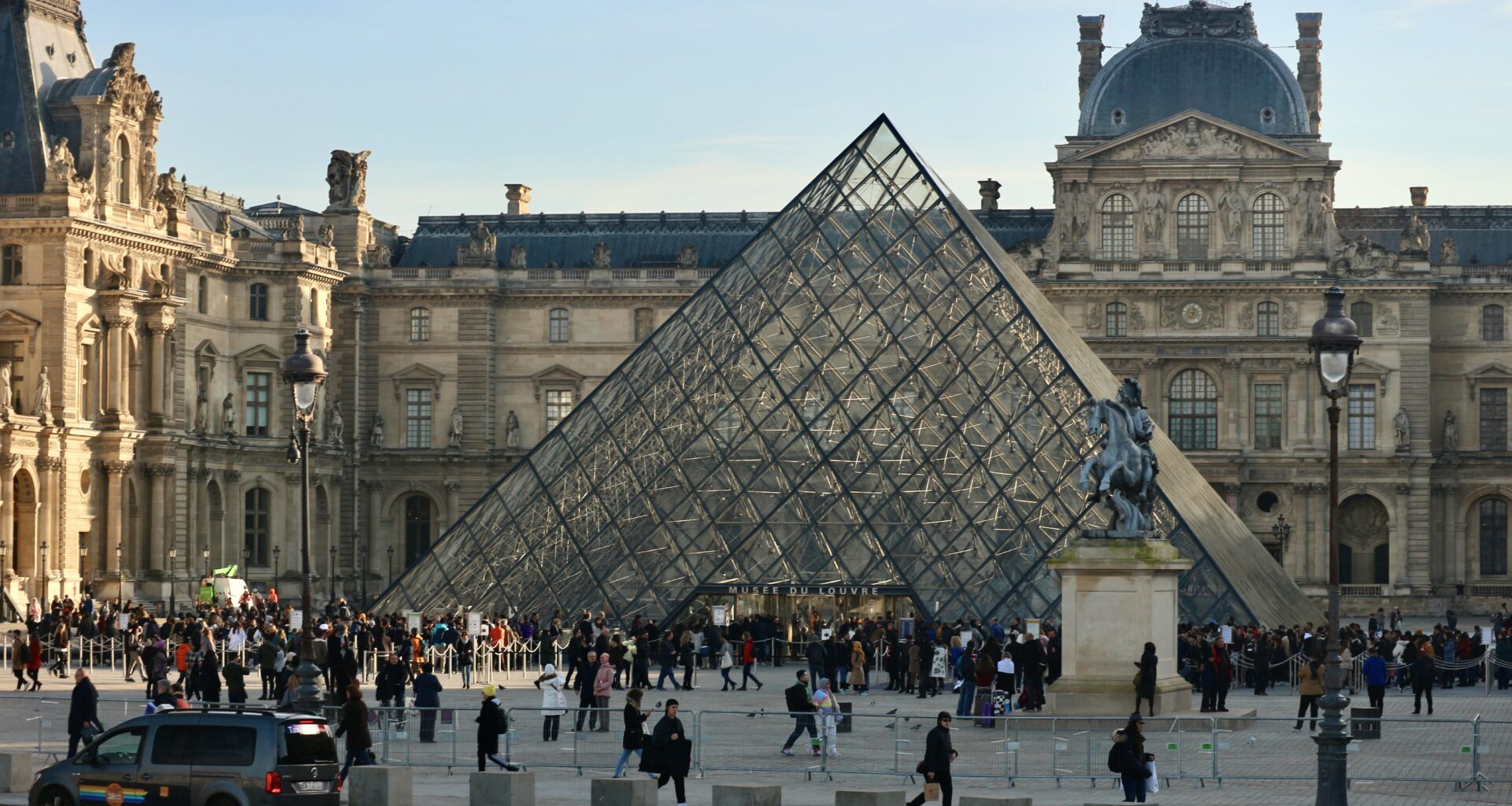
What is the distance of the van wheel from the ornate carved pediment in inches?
1830

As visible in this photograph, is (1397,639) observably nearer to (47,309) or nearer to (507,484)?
(507,484)

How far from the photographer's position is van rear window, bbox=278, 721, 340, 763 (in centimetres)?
1762

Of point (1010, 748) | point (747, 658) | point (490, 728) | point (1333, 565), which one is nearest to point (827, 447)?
point (747, 658)

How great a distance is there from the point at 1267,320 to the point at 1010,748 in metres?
42.9

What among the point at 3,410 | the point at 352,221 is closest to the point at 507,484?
the point at 3,410

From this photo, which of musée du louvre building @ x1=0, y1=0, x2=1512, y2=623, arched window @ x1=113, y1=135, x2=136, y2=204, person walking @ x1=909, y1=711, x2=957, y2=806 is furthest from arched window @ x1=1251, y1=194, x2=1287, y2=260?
person walking @ x1=909, y1=711, x2=957, y2=806

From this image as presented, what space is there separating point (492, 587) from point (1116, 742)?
21083 mm

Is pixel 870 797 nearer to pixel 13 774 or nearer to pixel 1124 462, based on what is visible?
pixel 13 774

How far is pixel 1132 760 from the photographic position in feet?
60.6

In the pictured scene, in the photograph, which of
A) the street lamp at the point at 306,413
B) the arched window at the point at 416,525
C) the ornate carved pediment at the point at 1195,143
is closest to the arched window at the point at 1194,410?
the ornate carved pediment at the point at 1195,143

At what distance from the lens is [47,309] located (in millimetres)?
Result: 50375

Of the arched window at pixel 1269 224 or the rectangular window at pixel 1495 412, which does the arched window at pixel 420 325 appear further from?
the rectangular window at pixel 1495 412

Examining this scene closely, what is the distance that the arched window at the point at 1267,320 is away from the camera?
6269cm

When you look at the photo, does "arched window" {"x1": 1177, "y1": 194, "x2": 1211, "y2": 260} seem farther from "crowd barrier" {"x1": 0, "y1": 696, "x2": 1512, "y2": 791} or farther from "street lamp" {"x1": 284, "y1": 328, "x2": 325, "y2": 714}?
"street lamp" {"x1": 284, "y1": 328, "x2": 325, "y2": 714}
